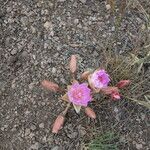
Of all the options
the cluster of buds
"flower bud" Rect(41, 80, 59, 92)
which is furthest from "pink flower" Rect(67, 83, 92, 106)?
"flower bud" Rect(41, 80, 59, 92)

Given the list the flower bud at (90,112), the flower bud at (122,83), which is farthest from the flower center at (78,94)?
the flower bud at (122,83)

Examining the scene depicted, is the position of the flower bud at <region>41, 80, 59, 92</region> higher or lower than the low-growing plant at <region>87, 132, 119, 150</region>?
higher

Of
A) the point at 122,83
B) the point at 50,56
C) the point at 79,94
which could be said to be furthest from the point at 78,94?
the point at 50,56

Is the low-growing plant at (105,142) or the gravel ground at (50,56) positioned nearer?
the low-growing plant at (105,142)

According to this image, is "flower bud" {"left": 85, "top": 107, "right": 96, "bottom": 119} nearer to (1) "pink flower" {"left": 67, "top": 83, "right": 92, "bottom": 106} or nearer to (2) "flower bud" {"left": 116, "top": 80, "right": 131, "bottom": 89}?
(1) "pink flower" {"left": 67, "top": 83, "right": 92, "bottom": 106}

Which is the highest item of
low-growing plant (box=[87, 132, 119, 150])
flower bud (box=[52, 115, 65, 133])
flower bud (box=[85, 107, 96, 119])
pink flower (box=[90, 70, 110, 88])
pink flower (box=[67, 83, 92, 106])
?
pink flower (box=[90, 70, 110, 88])

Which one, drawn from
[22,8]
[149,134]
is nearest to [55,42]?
[22,8]

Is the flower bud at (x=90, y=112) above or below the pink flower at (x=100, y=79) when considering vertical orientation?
below

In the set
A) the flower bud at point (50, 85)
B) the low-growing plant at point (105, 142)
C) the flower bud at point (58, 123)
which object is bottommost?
the low-growing plant at point (105, 142)

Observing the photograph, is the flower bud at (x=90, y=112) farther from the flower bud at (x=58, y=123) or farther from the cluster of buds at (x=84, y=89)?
the flower bud at (x=58, y=123)
